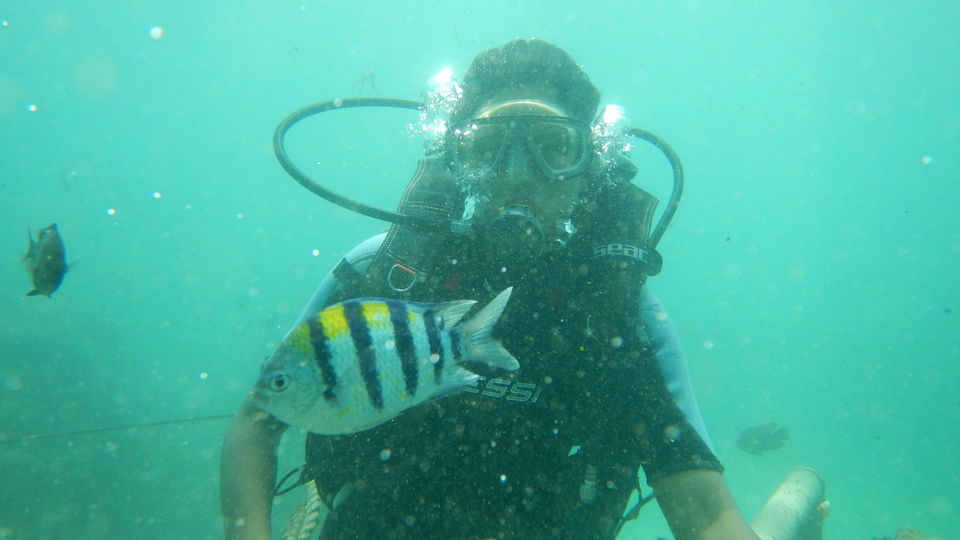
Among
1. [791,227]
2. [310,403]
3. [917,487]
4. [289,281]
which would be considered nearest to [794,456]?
[917,487]

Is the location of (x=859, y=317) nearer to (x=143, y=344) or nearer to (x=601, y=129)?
(x=601, y=129)

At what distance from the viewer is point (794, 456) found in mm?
45000

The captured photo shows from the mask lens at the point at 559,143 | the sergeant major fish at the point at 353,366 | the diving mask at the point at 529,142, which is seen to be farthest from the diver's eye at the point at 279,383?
the mask lens at the point at 559,143

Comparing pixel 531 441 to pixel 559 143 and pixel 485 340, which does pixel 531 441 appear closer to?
pixel 485 340

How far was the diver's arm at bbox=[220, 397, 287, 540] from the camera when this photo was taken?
2.18 m

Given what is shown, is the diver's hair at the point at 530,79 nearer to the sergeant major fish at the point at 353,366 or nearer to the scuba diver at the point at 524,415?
the scuba diver at the point at 524,415

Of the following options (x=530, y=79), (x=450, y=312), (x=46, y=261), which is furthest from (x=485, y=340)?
(x=46, y=261)

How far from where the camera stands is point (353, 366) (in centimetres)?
119

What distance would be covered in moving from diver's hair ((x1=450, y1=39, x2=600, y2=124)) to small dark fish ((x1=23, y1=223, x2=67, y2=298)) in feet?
11.4

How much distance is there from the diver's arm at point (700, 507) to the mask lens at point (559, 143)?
2.07 meters

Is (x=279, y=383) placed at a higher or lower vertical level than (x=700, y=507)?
higher

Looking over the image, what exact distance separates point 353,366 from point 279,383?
7.9 inches

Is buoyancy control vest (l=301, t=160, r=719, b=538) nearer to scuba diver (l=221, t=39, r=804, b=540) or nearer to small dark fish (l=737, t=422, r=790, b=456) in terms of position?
scuba diver (l=221, t=39, r=804, b=540)

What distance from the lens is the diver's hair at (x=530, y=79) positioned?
11.8 ft
